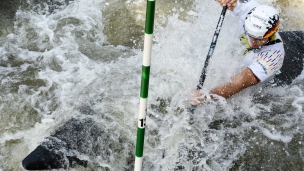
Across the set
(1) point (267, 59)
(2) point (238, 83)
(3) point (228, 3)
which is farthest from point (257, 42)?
(3) point (228, 3)

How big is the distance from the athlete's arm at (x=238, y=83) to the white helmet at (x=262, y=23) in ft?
1.28

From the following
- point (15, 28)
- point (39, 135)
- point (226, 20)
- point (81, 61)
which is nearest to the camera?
point (39, 135)

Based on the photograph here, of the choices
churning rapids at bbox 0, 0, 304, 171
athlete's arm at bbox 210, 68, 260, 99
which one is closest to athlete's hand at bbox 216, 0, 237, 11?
churning rapids at bbox 0, 0, 304, 171

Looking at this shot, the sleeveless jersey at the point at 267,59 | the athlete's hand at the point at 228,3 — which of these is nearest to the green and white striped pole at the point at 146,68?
the sleeveless jersey at the point at 267,59

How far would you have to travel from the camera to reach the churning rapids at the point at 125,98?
3.69m

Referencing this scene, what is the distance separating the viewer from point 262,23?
3490 millimetres

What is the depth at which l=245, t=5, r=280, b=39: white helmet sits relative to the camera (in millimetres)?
3492

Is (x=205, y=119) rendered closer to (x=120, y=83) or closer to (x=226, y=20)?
(x=120, y=83)

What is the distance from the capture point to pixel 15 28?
525 cm

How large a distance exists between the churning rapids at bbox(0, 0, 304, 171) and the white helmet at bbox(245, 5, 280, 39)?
684 millimetres

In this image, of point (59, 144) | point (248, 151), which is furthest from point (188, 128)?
point (59, 144)

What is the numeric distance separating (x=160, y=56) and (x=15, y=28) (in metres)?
2.24

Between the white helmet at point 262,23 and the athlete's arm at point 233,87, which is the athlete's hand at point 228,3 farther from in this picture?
the athlete's arm at point 233,87

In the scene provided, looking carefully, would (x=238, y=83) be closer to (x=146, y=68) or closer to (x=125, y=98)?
(x=125, y=98)
